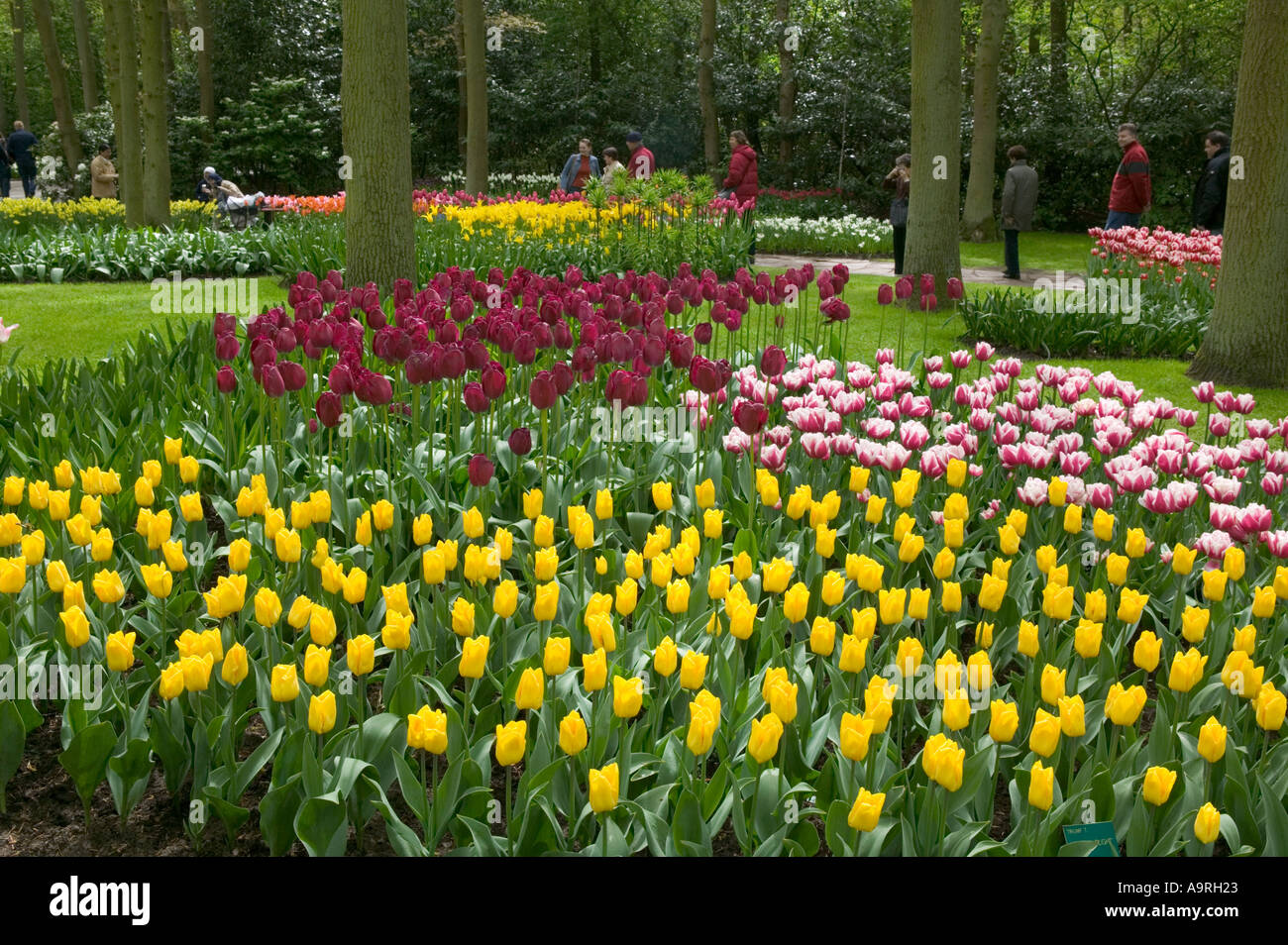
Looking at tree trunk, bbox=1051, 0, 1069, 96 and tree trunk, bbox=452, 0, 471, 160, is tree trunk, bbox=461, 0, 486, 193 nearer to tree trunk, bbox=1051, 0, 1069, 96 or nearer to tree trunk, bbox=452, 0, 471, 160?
tree trunk, bbox=452, 0, 471, 160

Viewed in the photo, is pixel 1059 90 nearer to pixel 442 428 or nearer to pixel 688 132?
pixel 688 132

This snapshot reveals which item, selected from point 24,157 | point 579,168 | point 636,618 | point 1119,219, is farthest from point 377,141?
point 24,157

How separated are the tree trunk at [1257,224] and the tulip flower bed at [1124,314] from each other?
34.1 inches

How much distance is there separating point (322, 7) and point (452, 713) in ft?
101

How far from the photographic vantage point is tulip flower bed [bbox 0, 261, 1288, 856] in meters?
2.36

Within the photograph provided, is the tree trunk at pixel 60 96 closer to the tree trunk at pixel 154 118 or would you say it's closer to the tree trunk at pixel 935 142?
the tree trunk at pixel 154 118

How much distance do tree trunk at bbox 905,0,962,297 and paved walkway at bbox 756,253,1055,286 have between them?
329 centimetres

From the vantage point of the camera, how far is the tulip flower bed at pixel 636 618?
2.36m

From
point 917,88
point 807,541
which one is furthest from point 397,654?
point 917,88

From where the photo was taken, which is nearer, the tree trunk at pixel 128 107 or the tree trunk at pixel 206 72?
the tree trunk at pixel 128 107

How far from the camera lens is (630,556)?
117 inches

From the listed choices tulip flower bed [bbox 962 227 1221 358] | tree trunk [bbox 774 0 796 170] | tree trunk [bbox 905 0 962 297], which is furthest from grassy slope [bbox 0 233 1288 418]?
tree trunk [bbox 774 0 796 170]

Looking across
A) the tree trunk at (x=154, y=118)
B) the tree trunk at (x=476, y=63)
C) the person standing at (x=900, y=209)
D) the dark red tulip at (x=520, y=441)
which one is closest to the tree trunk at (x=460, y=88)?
the tree trunk at (x=476, y=63)

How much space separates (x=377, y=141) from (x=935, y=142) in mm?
5424
